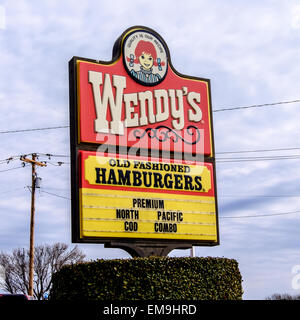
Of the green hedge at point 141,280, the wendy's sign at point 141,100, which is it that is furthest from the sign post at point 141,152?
the green hedge at point 141,280

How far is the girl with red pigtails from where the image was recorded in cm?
1352

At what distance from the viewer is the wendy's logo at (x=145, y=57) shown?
44.2ft

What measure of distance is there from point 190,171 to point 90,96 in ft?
10.7

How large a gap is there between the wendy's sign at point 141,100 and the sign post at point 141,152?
0.08ft

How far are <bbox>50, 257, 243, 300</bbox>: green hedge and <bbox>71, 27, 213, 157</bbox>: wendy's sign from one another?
304 cm

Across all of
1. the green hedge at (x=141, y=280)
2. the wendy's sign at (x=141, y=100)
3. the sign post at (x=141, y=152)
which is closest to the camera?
the green hedge at (x=141, y=280)

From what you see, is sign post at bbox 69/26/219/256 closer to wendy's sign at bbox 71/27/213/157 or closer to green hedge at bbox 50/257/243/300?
wendy's sign at bbox 71/27/213/157

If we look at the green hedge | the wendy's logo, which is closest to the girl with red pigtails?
the wendy's logo

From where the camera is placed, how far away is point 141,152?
1306 cm

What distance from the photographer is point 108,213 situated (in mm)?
12195

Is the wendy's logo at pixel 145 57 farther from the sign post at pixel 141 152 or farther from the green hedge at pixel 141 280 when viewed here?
the green hedge at pixel 141 280
